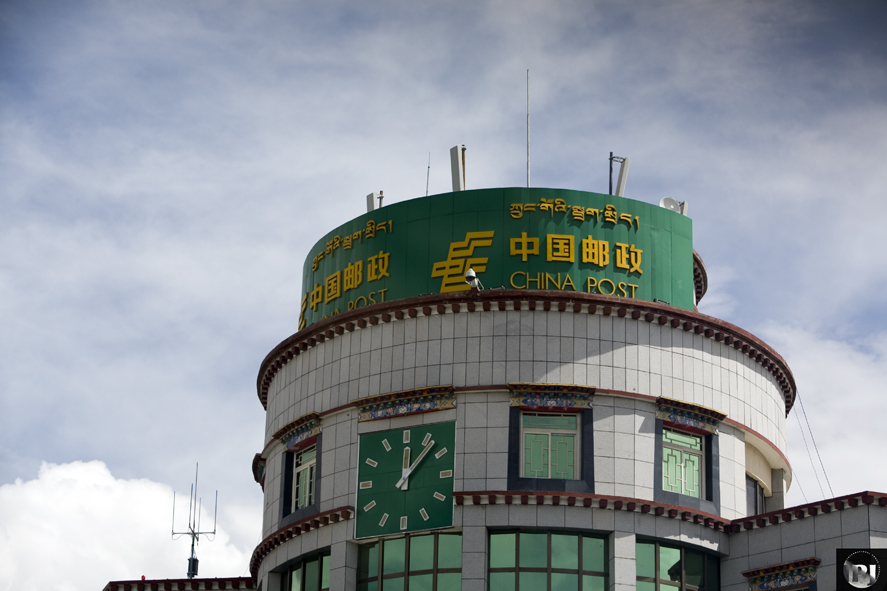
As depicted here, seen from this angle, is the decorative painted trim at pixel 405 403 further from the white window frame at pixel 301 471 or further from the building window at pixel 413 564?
the building window at pixel 413 564

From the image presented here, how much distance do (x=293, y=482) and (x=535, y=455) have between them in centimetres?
987

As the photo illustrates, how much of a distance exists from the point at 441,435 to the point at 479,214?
815 cm

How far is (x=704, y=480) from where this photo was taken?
44.5 metres

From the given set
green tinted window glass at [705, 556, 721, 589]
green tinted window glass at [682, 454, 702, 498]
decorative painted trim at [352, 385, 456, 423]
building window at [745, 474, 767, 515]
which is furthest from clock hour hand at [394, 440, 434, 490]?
building window at [745, 474, 767, 515]

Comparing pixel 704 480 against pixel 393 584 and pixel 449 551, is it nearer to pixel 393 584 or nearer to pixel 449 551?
pixel 449 551

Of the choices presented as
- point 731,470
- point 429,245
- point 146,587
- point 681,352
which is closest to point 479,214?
point 429,245

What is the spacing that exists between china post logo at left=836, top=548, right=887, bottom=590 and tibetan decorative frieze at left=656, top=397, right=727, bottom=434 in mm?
23887

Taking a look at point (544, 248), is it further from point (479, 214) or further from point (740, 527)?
point (740, 527)

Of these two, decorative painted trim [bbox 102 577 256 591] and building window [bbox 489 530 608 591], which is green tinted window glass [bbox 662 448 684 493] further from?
decorative painted trim [bbox 102 577 256 591]

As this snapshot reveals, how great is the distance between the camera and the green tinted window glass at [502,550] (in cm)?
4159

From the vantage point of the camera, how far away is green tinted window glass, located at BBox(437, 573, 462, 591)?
4156 centimetres

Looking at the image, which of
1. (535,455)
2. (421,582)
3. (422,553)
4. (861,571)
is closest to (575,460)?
(535,455)

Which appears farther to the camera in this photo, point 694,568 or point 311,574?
point 311,574

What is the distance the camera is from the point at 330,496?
44594 mm
